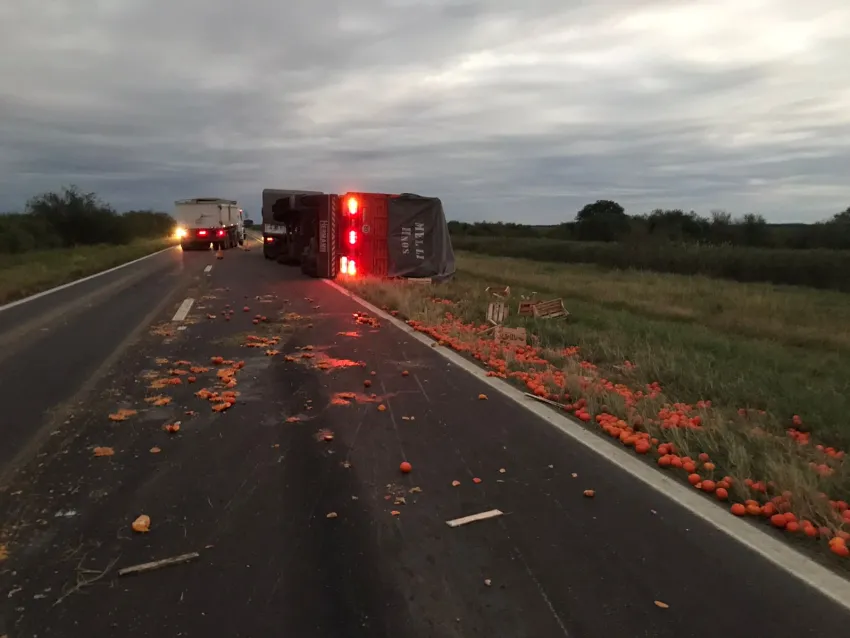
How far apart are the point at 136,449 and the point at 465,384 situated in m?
3.61

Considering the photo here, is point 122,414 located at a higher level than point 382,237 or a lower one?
lower

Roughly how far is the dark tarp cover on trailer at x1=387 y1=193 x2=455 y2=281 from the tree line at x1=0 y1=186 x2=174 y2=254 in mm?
35604

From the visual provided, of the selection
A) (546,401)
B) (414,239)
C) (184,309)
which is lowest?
(184,309)

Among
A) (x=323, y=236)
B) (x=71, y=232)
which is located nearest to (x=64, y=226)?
(x=71, y=232)

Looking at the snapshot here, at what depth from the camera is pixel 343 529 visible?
3.97m

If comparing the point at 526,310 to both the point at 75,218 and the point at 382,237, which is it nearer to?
the point at 382,237

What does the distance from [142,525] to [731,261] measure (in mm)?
43336

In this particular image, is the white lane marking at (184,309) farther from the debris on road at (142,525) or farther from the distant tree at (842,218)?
the distant tree at (842,218)

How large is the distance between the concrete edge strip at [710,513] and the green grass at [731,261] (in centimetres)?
3432

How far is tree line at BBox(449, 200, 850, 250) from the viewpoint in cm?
5089

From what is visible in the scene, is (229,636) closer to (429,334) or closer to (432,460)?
(432,460)

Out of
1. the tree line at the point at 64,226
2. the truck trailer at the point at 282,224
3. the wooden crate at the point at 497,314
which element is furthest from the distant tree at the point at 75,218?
the wooden crate at the point at 497,314

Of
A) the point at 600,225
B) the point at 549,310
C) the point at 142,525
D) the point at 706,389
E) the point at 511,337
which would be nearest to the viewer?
the point at 142,525

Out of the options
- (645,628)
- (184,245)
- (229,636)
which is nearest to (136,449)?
(229,636)
